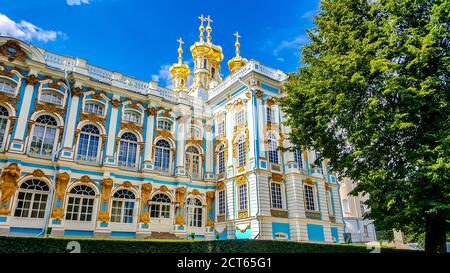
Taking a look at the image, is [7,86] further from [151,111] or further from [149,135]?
[149,135]

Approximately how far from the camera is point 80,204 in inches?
704

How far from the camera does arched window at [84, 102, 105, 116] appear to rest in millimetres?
20109

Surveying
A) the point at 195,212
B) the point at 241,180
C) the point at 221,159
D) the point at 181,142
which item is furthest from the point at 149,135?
the point at 241,180

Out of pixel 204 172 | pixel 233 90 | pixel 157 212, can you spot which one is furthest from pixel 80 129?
pixel 233 90

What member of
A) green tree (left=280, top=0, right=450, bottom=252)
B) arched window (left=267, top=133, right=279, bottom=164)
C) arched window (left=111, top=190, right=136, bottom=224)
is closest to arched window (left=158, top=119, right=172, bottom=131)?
arched window (left=111, top=190, right=136, bottom=224)

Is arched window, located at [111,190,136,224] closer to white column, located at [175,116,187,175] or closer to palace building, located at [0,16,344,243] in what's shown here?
palace building, located at [0,16,344,243]

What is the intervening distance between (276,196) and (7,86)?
685 inches

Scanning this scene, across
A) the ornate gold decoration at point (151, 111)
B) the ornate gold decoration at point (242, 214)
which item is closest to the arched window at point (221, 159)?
the ornate gold decoration at point (242, 214)

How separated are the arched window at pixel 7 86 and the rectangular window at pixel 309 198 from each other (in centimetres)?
1905

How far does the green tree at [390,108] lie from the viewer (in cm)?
923

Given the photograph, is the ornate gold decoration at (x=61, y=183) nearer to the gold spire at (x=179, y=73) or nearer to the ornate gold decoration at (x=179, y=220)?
the ornate gold decoration at (x=179, y=220)
